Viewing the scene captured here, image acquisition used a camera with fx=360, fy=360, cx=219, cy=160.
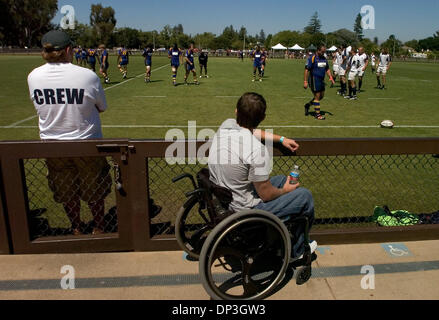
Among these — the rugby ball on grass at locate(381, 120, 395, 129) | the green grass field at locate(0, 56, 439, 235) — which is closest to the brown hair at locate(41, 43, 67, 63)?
the green grass field at locate(0, 56, 439, 235)

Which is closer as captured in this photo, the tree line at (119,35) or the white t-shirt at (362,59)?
the white t-shirt at (362,59)

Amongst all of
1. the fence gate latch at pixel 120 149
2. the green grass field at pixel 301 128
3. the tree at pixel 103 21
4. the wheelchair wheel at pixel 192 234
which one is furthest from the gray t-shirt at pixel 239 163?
the tree at pixel 103 21

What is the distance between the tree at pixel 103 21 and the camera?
130125 millimetres

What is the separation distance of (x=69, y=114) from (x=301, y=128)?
651cm

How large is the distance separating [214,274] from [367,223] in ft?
6.59

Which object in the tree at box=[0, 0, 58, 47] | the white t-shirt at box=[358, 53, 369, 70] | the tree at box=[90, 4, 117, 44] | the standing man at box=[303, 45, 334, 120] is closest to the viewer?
the standing man at box=[303, 45, 334, 120]

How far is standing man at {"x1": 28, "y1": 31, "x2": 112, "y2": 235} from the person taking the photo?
301 cm

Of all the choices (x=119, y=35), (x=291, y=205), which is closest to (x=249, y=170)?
(x=291, y=205)

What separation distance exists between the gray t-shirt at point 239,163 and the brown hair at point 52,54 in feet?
4.96

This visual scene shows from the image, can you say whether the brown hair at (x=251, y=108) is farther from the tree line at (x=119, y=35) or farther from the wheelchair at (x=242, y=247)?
the tree line at (x=119, y=35)

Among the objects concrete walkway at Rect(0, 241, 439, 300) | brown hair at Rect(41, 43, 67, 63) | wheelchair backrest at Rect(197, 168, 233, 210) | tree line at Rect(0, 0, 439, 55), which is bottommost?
concrete walkway at Rect(0, 241, 439, 300)

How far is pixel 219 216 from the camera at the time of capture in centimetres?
270

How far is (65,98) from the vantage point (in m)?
3.04

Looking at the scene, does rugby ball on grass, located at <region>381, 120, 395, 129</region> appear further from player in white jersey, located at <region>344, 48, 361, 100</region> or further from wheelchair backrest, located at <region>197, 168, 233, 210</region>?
wheelchair backrest, located at <region>197, 168, 233, 210</region>
